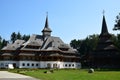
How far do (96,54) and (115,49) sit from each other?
6.13 meters

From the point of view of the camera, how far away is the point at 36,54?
7525 centimetres

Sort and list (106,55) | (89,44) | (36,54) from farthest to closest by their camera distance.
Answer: (89,44) < (36,54) < (106,55)

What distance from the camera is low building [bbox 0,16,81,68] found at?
241 ft

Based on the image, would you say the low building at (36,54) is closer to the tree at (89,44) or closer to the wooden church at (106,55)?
the wooden church at (106,55)

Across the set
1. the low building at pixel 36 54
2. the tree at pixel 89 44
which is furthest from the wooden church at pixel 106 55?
the tree at pixel 89 44

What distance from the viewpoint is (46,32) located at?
271 ft

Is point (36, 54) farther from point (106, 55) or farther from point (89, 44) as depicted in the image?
point (89, 44)

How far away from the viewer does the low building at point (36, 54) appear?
73.3 metres

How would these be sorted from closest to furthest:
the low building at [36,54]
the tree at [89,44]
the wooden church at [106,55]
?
1. the wooden church at [106,55]
2. the low building at [36,54]
3. the tree at [89,44]

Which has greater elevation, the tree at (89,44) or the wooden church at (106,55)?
the tree at (89,44)

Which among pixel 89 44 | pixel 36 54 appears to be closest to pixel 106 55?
pixel 36 54

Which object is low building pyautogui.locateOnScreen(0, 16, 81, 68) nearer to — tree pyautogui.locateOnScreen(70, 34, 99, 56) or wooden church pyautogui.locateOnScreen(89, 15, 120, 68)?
wooden church pyautogui.locateOnScreen(89, 15, 120, 68)

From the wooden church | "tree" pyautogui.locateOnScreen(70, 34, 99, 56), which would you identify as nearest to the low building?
the wooden church

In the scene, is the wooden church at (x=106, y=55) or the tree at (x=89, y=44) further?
the tree at (x=89, y=44)
